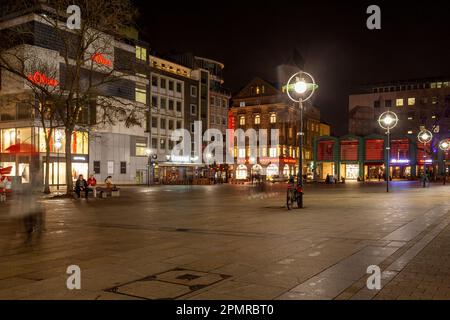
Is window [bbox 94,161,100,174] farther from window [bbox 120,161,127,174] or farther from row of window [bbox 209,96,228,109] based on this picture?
row of window [bbox 209,96,228,109]

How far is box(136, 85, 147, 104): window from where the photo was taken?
63094 millimetres

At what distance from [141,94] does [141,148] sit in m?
7.44

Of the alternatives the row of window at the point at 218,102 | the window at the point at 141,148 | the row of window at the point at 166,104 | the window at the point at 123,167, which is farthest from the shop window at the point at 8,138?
the row of window at the point at 218,102

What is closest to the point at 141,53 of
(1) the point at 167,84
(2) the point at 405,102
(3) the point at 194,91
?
(1) the point at 167,84

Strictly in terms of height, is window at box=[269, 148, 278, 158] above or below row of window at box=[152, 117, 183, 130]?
below

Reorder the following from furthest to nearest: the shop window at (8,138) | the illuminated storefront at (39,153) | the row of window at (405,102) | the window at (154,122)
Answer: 1. the row of window at (405,102)
2. the window at (154,122)
3. the shop window at (8,138)
4. the illuminated storefront at (39,153)

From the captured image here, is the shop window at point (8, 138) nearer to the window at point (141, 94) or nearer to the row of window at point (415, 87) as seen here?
the window at point (141, 94)

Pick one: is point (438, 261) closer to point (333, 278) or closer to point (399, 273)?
point (399, 273)

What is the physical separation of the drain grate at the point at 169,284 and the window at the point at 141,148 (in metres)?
55.0

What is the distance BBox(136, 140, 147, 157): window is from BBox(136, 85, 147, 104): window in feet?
18.5

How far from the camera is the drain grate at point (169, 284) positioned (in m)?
6.63

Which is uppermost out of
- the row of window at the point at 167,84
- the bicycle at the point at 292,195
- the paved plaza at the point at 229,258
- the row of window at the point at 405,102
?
the row of window at the point at 405,102

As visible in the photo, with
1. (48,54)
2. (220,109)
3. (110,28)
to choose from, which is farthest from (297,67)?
(110,28)

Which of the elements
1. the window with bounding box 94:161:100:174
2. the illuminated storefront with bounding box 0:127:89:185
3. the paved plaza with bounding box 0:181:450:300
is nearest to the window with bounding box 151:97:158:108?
the window with bounding box 94:161:100:174
